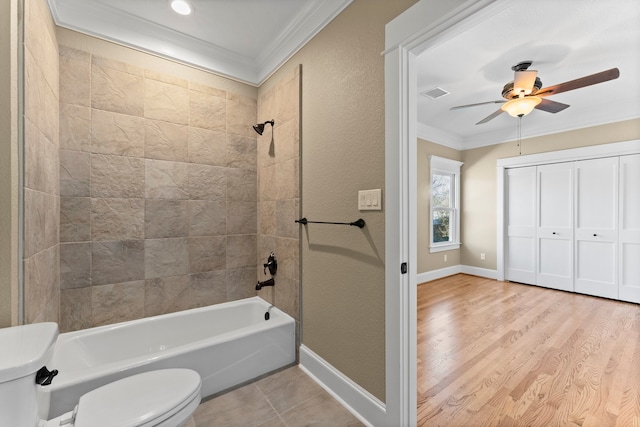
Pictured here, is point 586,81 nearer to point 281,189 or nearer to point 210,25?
point 281,189

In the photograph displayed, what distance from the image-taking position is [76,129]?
1.84m

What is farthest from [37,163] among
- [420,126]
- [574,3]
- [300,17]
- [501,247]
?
[501,247]

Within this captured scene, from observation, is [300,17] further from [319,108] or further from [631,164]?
[631,164]

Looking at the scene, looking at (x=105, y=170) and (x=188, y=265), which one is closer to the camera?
(x=105, y=170)

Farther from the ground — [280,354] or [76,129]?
[76,129]

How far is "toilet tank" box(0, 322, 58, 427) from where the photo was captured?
79 cm

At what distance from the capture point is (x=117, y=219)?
198 cm

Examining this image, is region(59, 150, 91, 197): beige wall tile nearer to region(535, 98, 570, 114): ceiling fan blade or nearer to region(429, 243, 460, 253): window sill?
region(535, 98, 570, 114): ceiling fan blade

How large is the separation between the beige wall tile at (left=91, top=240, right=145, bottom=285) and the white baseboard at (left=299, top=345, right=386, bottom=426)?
1.40 meters

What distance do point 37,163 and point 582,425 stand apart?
10.7 ft

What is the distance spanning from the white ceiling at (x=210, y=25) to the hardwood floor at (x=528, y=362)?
257 centimetres

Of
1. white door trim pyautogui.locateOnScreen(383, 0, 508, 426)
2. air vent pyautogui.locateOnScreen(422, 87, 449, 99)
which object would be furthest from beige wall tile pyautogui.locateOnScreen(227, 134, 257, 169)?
air vent pyautogui.locateOnScreen(422, 87, 449, 99)

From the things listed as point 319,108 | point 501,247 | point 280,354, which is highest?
point 319,108

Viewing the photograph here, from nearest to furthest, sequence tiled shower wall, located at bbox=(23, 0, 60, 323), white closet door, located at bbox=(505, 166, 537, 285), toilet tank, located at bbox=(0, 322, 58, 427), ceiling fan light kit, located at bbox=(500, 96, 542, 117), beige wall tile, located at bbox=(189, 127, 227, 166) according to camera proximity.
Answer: toilet tank, located at bbox=(0, 322, 58, 427) → tiled shower wall, located at bbox=(23, 0, 60, 323) → beige wall tile, located at bbox=(189, 127, 227, 166) → ceiling fan light kit, located at bbox=(500, 96, 542, 117) → white closet door, located at bbox=(505, 166, 537, 285)
